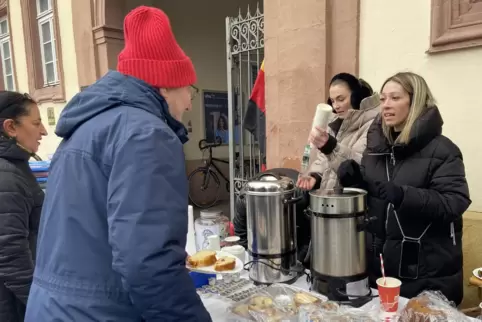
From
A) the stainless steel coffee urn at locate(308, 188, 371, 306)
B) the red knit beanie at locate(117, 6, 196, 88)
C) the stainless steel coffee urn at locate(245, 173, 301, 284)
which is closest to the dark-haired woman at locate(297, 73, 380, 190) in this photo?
the stainless steel coffee urn at locate(245, 173, 301, 284)

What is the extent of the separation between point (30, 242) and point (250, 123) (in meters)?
2.68

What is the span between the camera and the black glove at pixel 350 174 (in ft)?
5.55

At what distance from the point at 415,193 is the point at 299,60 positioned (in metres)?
2.11

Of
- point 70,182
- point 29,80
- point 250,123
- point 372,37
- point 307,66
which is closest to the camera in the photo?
point 70,182

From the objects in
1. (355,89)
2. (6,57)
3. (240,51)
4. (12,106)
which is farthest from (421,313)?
(6,57)

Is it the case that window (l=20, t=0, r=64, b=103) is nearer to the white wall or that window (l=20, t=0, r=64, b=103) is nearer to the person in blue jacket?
the white wall

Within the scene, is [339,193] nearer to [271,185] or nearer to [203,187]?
[271,185]

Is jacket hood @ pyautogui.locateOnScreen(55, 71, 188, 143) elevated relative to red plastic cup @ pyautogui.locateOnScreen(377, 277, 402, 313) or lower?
elevated

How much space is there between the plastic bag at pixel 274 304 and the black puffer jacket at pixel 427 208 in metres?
0.43

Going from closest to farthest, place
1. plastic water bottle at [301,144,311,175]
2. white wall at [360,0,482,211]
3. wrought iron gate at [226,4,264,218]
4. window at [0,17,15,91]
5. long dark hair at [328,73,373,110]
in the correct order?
1. plastic water bottle at [301,144,311,175]
2. long dark hair at [328,73,373,110]
3. white wall at [360,0,482,211]
4. wrought iron gate at [226,4,264,218]
5. window at [0,17,15,91]

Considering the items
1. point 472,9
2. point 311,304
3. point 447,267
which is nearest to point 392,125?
point 447,267

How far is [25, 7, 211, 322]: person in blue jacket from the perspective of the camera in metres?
0.90

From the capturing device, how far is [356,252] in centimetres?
140

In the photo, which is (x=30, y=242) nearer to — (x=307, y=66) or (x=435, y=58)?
(x=307, y=66)
